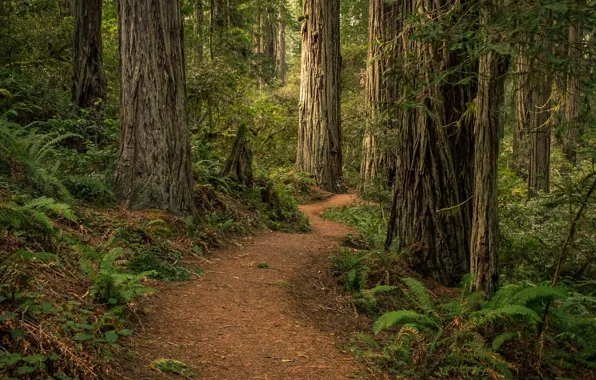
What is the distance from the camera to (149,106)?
22.9 ft

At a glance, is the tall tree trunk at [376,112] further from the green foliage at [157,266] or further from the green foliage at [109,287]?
the green foliage at [109,287]

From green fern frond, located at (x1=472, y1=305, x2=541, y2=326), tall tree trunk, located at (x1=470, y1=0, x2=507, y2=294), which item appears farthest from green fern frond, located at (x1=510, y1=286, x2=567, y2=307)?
tall tree trunk, located at (x1=470, y1=0, x2=507, y2=294)

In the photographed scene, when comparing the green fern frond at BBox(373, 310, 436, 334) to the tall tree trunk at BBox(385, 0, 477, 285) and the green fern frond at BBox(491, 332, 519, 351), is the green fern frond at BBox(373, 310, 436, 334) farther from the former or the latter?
the tall tree trunk at BBox(385, 0, 477, 285)

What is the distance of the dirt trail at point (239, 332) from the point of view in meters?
3.76

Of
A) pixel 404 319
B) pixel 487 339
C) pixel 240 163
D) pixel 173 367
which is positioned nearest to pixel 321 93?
pixel 240 163

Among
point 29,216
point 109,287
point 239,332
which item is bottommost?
point 239,332

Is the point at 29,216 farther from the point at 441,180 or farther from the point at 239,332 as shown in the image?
the point at 441,180

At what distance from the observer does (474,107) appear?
5332 mm

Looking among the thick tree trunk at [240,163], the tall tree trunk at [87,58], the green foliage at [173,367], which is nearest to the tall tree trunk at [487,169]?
the green foliage at [173,367]

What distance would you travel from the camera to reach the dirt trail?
3758 mm

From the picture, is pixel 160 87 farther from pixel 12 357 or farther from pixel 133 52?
pixel 12 357

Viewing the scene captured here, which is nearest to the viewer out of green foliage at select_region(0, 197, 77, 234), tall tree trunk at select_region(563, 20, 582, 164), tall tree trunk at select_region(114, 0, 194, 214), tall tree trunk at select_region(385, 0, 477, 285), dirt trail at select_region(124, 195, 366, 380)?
dirt trail at select_region(124, 195, 366, 380)

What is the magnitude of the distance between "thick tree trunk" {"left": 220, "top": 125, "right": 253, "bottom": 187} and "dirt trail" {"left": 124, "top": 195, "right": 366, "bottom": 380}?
342 centimetres

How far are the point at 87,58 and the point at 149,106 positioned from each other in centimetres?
419
